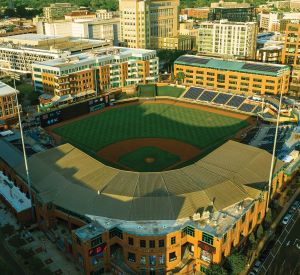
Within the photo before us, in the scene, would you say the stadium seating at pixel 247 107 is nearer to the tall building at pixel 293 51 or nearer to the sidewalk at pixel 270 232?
the tall building at pixel 293 51

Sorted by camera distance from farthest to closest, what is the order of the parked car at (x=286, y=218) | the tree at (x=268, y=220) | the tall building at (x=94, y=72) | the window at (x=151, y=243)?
the tall building at (x=94, y=72) → the parked car at (x=286, y=218) → the tree at (x=268, y=220) → the window at (x=151, y=243)

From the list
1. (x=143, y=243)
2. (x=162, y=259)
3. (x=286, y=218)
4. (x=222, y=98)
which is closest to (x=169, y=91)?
(x=222, y=98)

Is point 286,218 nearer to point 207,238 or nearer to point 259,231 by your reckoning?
point 259,231

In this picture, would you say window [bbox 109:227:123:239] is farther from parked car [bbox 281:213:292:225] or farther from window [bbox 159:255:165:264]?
parked car [bbox 281:213:292:225]

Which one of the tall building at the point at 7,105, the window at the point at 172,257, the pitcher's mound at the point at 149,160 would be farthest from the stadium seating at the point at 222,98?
the window at the point at 172,257

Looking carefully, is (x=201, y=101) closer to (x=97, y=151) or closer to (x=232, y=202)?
(x=97, y=151)

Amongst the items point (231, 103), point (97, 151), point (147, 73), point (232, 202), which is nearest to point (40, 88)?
point (147, 73)
